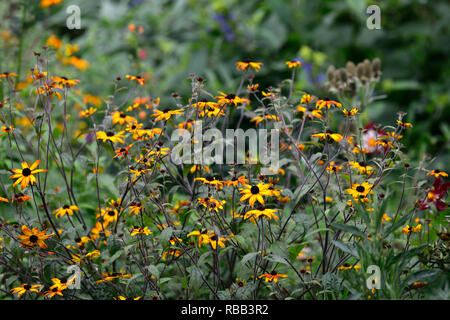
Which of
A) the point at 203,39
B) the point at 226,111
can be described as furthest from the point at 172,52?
the point at 226,111

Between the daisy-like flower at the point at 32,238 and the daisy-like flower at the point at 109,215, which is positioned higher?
the daisy-like flower at the point at 109,215

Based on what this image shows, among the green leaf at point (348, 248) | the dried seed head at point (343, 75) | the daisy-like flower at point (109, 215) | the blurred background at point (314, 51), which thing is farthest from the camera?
the blurred background at point (314, 51)

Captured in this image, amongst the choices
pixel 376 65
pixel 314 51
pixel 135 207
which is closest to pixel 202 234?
pixel 135 207

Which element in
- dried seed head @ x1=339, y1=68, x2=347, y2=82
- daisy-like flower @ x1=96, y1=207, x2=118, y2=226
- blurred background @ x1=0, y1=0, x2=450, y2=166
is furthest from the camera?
blurred background @ x1=0, y1=0, x2=450, y2=166

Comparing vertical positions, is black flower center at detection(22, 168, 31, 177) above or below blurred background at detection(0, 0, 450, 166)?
below

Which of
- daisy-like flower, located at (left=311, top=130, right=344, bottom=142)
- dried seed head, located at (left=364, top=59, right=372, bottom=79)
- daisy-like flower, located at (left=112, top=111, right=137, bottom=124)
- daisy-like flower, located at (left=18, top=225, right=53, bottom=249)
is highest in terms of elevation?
dried seed head, located at (left=364, top=59, right=372, bottom=79)

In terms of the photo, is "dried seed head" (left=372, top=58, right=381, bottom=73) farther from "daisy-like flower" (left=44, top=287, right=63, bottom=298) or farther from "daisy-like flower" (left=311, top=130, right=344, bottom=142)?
"daisy-like flower" (left=44, top=287, right=63, bottom=298)

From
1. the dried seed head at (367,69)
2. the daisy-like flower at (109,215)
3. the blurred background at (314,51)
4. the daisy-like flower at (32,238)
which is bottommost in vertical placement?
the daisy-like flower at (32,238)

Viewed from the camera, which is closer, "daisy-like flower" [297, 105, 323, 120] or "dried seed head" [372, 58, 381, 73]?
"daisy-like flower" [297, 105, 323, 120]

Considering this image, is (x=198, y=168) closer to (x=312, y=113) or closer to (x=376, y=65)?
(x=312, y=113)

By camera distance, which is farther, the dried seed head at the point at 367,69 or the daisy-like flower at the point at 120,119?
the dried seed head at the point at 367,69

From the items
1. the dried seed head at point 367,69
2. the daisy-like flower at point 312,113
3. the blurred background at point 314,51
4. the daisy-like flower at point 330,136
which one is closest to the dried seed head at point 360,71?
the dried seed head at point 367,69

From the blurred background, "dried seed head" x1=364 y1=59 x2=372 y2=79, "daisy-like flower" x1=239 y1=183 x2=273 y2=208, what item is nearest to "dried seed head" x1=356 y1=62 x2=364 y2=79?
"dried seed head" x1=364 y1=59 x2=372 y2=79

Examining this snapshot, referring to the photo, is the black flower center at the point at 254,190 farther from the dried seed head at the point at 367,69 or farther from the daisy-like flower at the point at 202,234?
the dried seed head at the point at 367,69
